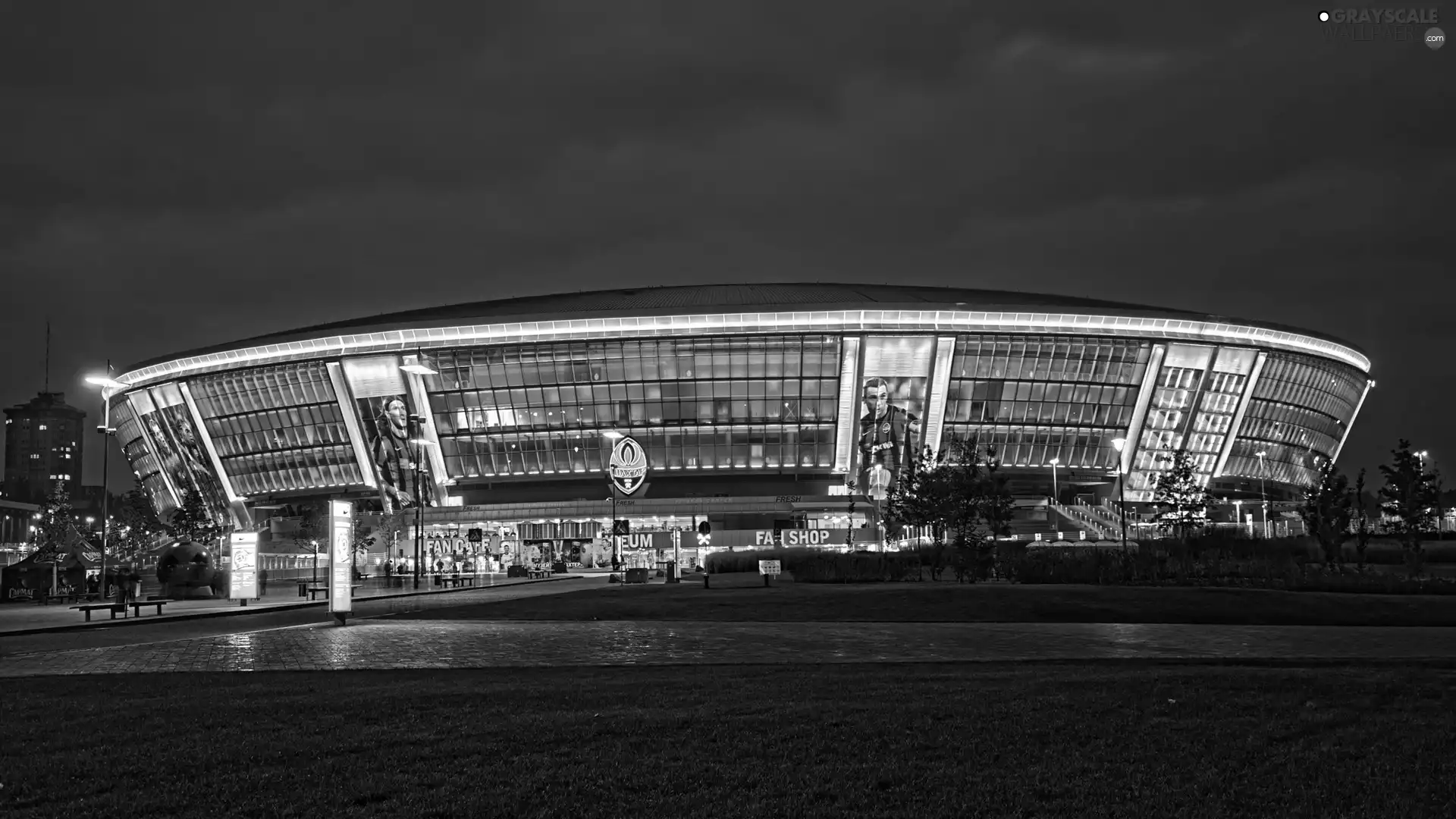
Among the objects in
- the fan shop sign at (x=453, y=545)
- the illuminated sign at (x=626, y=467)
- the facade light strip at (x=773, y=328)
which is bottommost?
the fan shop sign at (x=453, y=545)

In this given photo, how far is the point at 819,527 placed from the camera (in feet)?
306

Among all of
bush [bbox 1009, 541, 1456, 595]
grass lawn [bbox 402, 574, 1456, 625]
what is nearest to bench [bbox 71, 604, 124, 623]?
grass lawn [bbox 402, 574, 1456, 625]

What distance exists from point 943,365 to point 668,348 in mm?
21349

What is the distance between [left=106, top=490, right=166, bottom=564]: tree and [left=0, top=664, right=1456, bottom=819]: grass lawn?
69.6 m

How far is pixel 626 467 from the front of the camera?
6391cm

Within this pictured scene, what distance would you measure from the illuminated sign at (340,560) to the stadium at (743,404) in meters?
56.0

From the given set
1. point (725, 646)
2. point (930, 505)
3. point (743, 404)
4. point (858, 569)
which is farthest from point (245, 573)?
point (743, 404)

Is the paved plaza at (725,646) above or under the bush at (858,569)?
under

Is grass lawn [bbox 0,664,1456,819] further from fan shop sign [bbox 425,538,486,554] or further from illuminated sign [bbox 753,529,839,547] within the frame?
fan shop sign [bbox 425,538,486,554]

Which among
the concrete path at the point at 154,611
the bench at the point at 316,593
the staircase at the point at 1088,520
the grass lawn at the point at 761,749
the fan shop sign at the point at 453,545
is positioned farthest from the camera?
the fan shop sign at the point at 453,545

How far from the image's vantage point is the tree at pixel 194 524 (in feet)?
320

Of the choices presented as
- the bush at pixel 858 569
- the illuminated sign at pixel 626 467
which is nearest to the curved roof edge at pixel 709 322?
the illuminated sign at pixel 626 467

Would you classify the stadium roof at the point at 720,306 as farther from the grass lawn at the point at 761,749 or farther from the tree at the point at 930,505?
the grass lawn at the point at 761,749

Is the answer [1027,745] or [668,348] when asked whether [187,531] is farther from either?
[1027,745]
